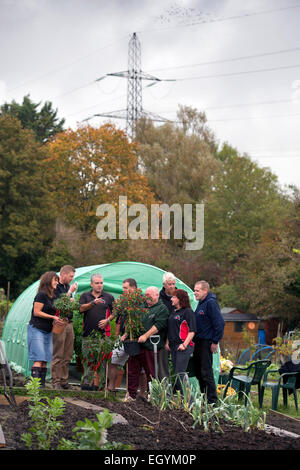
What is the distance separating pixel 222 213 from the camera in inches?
1620

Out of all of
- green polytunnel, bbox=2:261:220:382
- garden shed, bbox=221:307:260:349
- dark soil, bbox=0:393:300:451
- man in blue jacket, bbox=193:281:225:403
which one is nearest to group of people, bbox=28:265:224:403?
man in blue jacket, bbox=193:281:225:403

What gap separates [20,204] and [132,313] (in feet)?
94.2

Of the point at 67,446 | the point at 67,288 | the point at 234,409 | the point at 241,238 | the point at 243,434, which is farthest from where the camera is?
the point at 241,238

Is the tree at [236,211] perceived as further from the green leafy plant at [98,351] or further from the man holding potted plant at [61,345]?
the green leafy plant at [98,351]

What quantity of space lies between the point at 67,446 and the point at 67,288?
4929 mm

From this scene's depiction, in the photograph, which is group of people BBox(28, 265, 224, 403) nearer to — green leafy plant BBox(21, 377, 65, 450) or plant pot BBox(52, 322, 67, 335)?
plant pot BBox(52, 322, 67, 335)

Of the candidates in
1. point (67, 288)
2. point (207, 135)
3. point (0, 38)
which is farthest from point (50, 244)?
point (67, 288)

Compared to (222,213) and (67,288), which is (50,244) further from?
(67,288)

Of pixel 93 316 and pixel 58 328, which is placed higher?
pixel 93 316

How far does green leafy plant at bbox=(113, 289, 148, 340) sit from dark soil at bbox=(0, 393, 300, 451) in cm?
158

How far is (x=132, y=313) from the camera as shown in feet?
29.0

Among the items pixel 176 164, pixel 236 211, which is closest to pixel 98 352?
pixel 236 211

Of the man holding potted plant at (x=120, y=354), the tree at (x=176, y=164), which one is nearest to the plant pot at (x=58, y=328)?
the man holding potted plant at (x=120, y=354)

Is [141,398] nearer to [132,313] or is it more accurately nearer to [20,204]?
[132,313]
